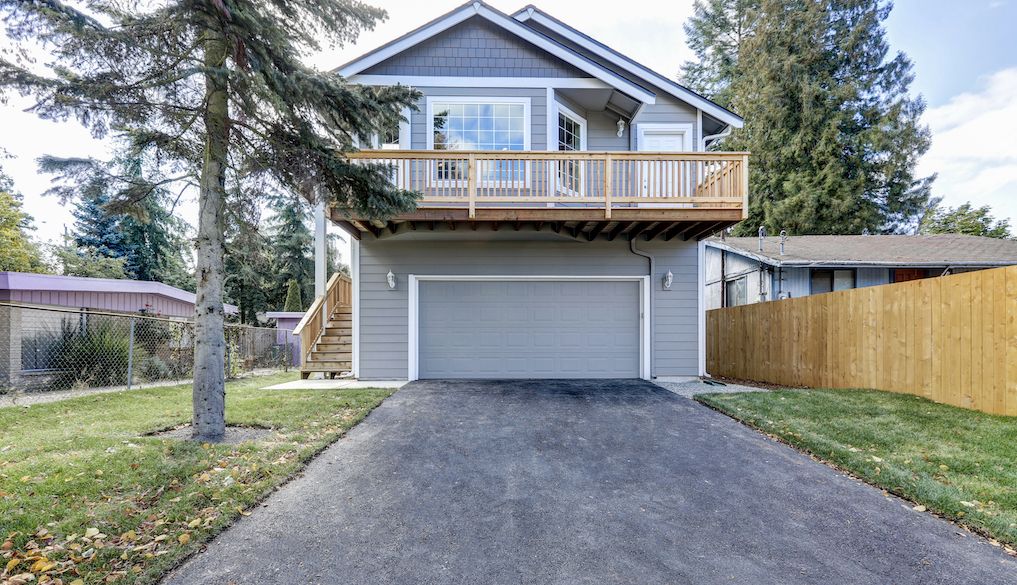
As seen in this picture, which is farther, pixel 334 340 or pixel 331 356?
pixel 334 340

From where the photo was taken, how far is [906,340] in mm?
5781

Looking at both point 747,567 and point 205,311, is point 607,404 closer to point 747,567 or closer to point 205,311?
point 747,567

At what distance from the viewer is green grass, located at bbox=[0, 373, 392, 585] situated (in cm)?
238

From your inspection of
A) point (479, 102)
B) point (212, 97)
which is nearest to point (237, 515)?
point (212, 97)

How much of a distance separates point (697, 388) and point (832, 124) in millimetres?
17316

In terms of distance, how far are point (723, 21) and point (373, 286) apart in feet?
79.8

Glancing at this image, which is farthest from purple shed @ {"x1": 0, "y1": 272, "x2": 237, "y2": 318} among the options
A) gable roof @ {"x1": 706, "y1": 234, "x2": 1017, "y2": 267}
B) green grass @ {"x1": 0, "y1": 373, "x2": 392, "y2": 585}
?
gable roof @ {"x1": 706, "y1": 234, "x2": 1017, "y2": 267}

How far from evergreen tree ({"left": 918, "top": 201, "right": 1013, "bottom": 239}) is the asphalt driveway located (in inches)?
896

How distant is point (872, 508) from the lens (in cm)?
312

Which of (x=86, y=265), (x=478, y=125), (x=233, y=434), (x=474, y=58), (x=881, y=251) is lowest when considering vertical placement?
(x=233, y=434)

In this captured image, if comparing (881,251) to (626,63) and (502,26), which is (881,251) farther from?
(502,26)

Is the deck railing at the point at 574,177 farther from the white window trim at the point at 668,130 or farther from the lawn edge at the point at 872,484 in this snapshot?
the lawn edge at the point at 872,484

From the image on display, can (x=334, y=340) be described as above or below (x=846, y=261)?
below

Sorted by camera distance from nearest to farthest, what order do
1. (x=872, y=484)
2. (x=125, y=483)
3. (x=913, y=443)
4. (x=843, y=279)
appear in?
(x=125, y=483) < (x=872, y=484) < (x=913, y=443) < (x=843, y=279)
